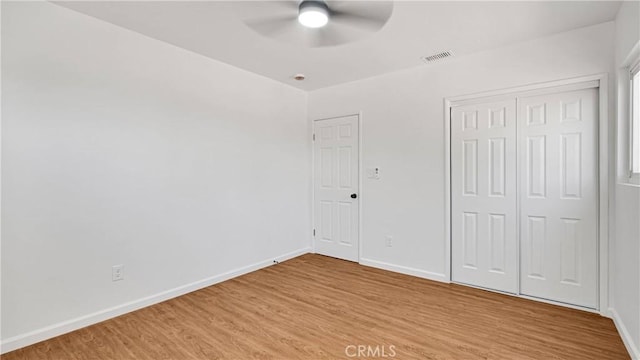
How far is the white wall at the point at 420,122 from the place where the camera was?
9.16 feet

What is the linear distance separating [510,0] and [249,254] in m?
3.63

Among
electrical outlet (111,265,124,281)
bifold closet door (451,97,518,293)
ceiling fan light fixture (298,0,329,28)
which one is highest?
ceiling fan light fixture (298,0,329,28)

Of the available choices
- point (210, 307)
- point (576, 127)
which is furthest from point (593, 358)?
point (210, 307)

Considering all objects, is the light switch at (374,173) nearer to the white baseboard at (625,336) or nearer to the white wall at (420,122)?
the white wall at (420,122)

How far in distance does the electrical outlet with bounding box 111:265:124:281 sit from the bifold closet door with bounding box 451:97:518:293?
336 cm

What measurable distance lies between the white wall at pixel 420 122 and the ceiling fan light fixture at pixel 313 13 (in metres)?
2.14

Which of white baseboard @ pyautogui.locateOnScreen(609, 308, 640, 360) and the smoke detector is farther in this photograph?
the smoke detector

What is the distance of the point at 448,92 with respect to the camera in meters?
3.38

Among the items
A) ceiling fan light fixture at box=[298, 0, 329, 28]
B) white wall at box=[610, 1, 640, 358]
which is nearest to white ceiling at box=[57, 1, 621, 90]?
white wall at box=[610, 1, 640, 358]

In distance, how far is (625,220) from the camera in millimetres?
2211

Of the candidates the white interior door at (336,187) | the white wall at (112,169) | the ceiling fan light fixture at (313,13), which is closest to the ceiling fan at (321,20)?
the ceiling fan light fixture at (313,13)

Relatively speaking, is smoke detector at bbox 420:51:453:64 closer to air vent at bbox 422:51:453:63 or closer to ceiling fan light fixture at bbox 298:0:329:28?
air vent at bbox 422:51:453:63

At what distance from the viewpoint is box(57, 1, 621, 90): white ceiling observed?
2318mm

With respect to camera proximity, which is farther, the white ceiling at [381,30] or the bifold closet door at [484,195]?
the bifold closet door at [484,195]
